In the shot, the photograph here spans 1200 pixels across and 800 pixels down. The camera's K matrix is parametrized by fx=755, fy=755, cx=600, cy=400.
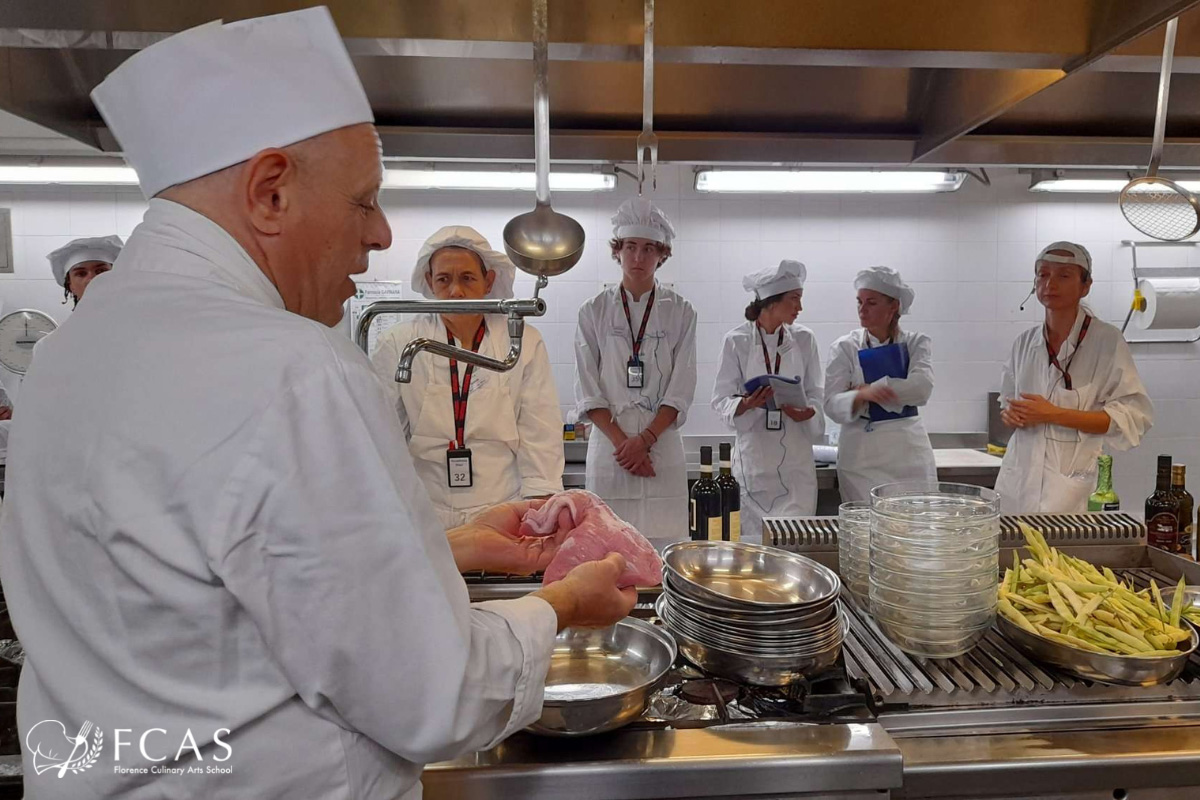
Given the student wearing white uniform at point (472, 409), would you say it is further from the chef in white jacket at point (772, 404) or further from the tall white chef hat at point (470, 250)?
the chef in white jacket at point (772, 404)

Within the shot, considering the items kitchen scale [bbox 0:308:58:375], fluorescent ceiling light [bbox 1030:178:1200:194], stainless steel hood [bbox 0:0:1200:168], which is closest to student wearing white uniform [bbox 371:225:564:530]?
stainless steel hood [bbox 0:0:1200:168]

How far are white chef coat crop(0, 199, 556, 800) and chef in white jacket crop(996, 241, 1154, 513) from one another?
3263 millimetres

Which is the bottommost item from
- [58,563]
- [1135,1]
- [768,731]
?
[768,731]

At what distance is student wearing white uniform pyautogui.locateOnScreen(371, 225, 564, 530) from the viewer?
110 inches

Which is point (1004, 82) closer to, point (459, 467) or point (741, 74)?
point (741, 74)

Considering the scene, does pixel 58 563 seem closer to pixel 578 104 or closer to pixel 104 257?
pixel 578 104

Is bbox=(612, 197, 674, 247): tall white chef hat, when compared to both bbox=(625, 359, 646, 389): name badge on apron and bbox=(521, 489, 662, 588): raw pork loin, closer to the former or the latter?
bbox=(625, 359, 646, 389): name badge on apron

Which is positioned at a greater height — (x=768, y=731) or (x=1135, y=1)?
(x=1135, y=1)

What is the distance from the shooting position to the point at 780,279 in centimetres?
420

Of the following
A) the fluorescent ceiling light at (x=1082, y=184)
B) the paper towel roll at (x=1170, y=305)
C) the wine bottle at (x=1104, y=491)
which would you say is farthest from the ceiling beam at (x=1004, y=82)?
the paper towel roll at (x=1170, y=305)

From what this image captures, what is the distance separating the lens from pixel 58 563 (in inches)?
29.8

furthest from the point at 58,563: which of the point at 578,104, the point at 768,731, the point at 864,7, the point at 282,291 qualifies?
the point at 578,104

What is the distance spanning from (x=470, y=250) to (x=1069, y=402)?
281 cm

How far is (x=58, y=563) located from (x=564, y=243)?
1301mm
